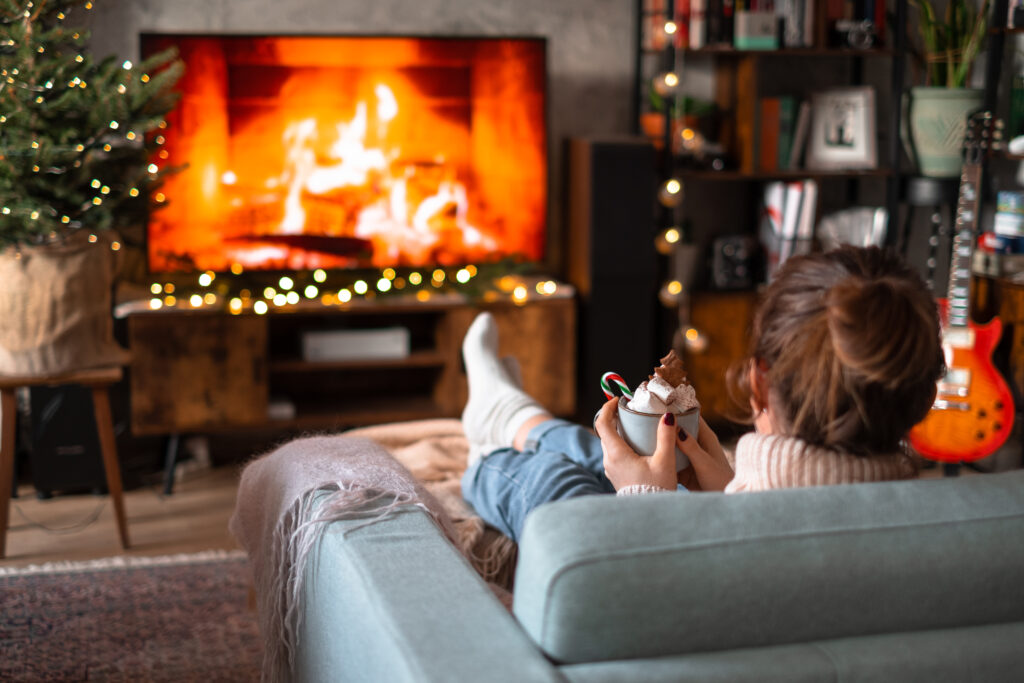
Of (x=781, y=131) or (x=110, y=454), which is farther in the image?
(x=781, y=131)

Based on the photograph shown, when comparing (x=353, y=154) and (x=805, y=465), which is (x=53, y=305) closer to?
(x=353, y=154)

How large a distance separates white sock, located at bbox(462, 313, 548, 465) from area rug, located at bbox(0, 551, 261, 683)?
0.66 metres

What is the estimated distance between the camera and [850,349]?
3.98 feet

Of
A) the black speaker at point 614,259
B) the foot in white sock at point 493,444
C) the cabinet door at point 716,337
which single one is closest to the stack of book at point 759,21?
the black speaker at point 614,259

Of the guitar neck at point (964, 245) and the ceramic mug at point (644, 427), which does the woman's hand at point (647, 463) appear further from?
the guitar neck at point (964, 245)

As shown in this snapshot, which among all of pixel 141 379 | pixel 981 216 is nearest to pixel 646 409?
pixel 141 379

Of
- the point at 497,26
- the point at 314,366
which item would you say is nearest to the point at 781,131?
the point at 497,26

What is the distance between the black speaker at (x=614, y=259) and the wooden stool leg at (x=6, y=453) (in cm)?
176

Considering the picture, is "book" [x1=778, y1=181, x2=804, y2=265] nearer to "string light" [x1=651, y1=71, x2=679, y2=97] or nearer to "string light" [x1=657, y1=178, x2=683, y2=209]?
"string light" [x1=657, y1=178, x2=683, y2=209]

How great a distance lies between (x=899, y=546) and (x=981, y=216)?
3.08 m

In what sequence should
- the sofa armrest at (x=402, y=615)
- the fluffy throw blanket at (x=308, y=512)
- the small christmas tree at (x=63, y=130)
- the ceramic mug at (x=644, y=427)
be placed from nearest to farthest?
1. the sofa armrest at (x=402, y=615)
2. the fluffy throw blanket at (x=308, y=512)
3. the ceramic mug at (x=644, y=427)
4. the small christmas tree at (x=63, y=130)

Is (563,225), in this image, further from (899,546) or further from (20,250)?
(899,546)

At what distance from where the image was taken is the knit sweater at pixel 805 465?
50.6 inches

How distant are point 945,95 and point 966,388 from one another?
0.98 meters
